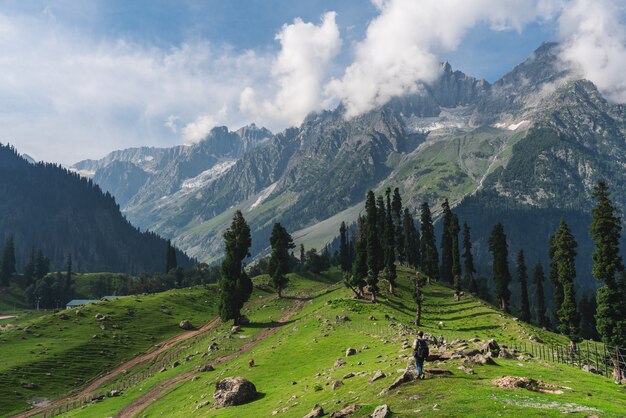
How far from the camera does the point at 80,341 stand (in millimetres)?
108625

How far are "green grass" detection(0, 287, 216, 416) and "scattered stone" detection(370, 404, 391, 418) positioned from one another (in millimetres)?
76568

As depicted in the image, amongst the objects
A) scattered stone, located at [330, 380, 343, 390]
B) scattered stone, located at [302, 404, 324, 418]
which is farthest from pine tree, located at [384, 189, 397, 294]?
scattered stone, located at [302, 404, 324, 418]

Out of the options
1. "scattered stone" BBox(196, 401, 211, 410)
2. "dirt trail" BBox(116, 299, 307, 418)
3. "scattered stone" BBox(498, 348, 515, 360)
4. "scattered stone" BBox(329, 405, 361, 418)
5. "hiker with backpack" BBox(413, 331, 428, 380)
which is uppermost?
"hiker with backpack" BBox(413, 331, 428, 380)

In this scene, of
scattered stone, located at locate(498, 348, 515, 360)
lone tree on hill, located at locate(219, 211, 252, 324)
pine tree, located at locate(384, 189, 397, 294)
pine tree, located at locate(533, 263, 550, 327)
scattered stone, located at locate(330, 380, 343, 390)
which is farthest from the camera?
pine tree, located at locate(533, 263, 550, 327)

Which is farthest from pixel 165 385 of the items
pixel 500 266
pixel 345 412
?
pixel 500 266

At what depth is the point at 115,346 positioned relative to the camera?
4338 inches

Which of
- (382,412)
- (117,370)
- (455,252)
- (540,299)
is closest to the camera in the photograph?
(382,412)

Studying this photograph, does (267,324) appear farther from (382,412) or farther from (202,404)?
(382,412)

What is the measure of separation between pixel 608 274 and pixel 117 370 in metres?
93.7

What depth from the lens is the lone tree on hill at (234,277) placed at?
111 meters

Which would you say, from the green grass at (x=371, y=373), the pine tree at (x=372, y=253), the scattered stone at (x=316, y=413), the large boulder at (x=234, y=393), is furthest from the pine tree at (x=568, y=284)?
the scattered stone at (x=316, y=413)

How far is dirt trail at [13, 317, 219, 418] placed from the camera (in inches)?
3108

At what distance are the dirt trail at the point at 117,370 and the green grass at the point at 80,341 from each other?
8.07ft

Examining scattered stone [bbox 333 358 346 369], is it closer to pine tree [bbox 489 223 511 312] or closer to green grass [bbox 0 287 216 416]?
green grass [bbox 0 287 216 416]
